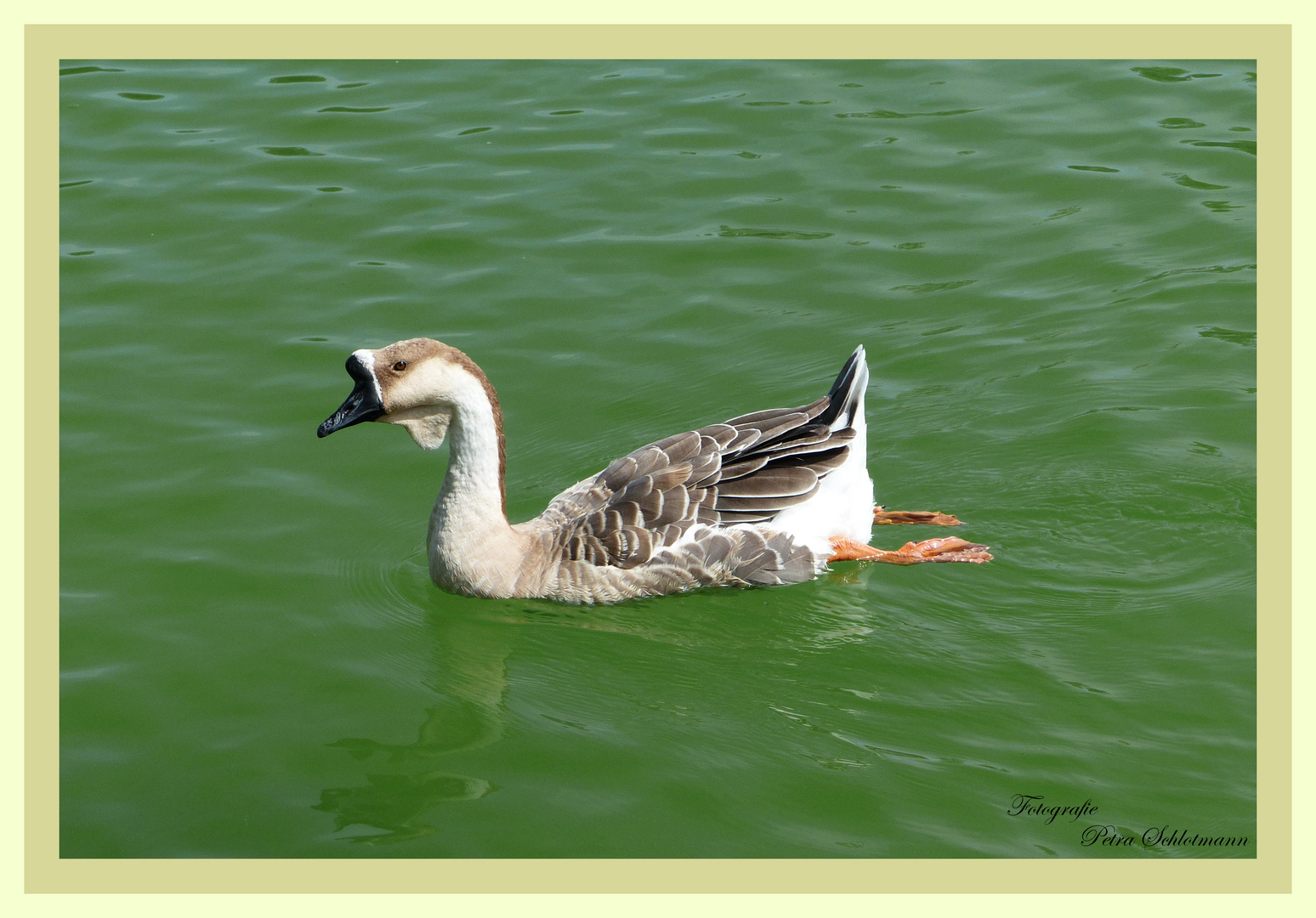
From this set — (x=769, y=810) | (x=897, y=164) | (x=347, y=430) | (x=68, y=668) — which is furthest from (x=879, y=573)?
(x=897, y=164)

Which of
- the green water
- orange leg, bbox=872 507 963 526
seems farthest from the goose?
orange leg, bbox=872 507 963 526

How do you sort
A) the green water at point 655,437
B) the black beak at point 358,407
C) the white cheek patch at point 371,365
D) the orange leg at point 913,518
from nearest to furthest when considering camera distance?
the green water at point 655,437
the white cheek patch at point 371,365
the black beak at point 358,407
the orange leg at point 913,518

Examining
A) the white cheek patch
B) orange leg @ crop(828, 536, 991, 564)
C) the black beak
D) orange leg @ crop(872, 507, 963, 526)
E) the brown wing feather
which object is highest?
the white cheek patch

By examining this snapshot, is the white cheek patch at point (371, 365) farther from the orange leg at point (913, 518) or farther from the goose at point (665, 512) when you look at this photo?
the orange leg at point (913, 518)

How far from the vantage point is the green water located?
7191 mm

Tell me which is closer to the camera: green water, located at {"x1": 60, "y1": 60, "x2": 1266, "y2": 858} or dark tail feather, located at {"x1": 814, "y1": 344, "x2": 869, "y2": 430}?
green water, located at {"x1": 60, "y1": 60, "x2": 1266, "y2": 858}

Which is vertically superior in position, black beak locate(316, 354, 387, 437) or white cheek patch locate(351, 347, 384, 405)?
white cheek patch locate(351, 347, 384, 405)

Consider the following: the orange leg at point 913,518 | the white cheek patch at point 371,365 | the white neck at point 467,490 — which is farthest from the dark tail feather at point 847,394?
the white cheek patch at point 371,365

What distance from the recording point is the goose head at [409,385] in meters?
8.23

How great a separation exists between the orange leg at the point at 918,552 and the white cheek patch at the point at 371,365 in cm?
327

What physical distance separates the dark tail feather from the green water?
1049 millimetres

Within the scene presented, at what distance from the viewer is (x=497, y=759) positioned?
749 cm

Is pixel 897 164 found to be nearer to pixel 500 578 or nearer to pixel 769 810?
pixel 500 578

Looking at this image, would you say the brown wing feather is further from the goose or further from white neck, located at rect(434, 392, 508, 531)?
white neck, located at rect(434, 392, 508, 531)
